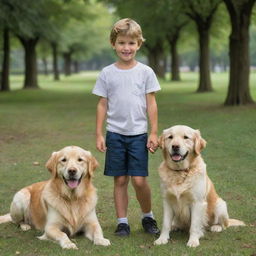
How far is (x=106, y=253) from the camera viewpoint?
520 cm

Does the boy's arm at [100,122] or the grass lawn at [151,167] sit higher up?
the boy's arm at [100,122]

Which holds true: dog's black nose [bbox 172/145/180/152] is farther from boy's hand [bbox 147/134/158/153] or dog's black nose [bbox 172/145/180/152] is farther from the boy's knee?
the boy's knee

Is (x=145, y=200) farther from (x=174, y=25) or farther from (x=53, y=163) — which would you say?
(x=174, y=25)

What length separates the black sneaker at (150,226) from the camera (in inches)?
235

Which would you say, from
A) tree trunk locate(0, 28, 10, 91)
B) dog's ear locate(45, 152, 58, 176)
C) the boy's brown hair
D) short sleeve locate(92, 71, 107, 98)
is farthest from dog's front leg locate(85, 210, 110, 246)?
tree trunk locate(0, 28, 10, 91)

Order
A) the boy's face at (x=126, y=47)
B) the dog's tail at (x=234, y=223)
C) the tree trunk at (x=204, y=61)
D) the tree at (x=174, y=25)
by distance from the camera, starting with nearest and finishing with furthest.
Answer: the boy's face at (x=126, y=47)
the dog's tail at (x=234, y=223)
the tree at (x=174, y=25)
the tree trunk at (x=204, y=61)

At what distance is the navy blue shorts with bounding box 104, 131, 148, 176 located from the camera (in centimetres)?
583

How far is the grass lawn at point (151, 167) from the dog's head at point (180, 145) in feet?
2.88

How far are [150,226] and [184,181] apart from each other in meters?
0.84

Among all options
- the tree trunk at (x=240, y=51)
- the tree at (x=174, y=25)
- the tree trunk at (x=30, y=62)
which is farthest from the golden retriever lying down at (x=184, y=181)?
the tree trunk at (x=30, y=62)

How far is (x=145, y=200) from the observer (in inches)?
239

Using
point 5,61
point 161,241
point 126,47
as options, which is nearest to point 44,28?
point 5,61

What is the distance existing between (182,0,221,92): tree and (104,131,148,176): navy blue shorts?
22974mm

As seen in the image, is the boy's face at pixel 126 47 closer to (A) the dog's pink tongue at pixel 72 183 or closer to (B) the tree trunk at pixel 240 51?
(A) the dog's pink tongue at pixel 72 183
